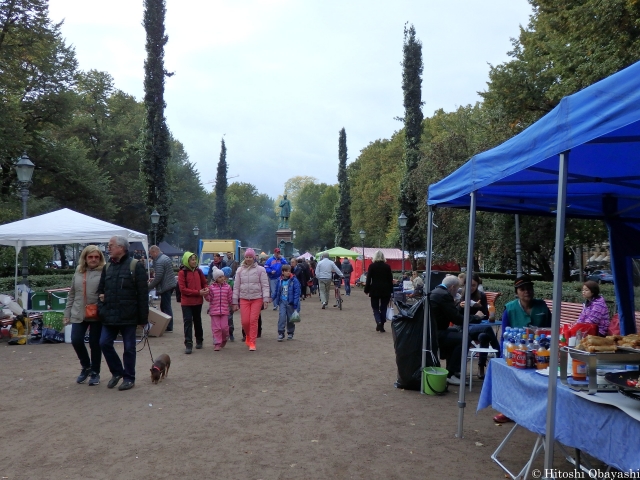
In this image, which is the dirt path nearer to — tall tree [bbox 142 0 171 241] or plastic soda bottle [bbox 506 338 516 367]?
plastic soda bottle [bbox 506 338 516 367]

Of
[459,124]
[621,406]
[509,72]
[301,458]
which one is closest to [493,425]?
[301,458]

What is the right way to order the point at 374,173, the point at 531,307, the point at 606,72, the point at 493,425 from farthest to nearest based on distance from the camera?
the point at 374,173, the point at 606,72, the point at 531,307, the point at 493,425

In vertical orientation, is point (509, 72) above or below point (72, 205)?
above

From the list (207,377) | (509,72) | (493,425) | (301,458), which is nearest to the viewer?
(301,458)

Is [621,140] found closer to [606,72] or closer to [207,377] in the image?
[207,377]

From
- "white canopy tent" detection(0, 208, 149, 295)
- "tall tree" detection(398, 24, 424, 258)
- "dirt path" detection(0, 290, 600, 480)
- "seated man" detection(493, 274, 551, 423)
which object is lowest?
"dirt path" detection(0, 290, 600, 480)

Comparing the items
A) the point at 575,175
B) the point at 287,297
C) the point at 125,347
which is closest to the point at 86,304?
the point at 125,347

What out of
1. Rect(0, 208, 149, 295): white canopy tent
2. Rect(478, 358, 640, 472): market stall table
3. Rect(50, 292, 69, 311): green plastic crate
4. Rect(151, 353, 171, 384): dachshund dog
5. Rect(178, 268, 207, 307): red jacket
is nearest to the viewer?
Rect(478, 358, 640, 472): market stall table

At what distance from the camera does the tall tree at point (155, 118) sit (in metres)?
34.9

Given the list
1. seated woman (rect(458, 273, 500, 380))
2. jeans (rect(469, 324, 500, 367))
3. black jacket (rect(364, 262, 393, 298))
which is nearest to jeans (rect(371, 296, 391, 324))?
black jacket (rect(364, 262, 393, 298))

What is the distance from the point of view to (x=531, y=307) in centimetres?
677

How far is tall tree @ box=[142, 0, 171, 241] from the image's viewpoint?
34938mm

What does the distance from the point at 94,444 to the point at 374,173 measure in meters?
60.2

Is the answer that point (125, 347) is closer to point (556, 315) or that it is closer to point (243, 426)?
point (243, 426)
